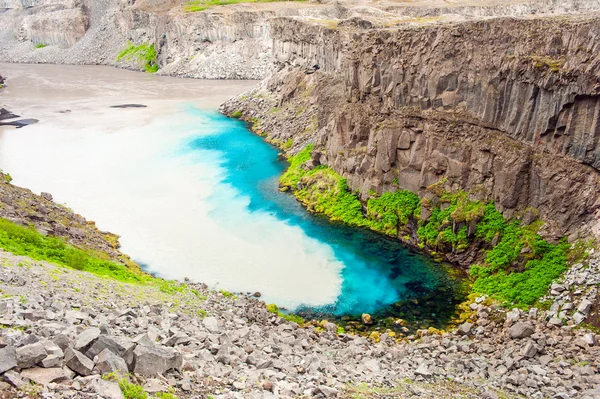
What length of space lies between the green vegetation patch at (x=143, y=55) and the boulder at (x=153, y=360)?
5096 inches

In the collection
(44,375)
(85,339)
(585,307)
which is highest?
(44,375)

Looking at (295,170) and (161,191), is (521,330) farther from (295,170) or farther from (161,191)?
(161,191)

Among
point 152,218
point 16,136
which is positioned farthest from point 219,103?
point 152,218

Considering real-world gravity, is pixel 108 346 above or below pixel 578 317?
above

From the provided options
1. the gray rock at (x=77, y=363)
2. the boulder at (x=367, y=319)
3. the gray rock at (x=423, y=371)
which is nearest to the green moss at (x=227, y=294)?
the boulder at (x=367, y=319)

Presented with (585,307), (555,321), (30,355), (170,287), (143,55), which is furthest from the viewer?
(143,55)

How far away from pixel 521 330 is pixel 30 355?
72.9 feet

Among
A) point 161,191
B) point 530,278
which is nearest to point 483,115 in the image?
point 530,278

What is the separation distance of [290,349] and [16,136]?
6403 centimetres

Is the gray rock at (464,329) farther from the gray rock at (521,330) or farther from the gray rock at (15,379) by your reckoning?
the gray rock at (15,379)

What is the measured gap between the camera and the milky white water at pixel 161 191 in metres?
36.4

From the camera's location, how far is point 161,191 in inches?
2031

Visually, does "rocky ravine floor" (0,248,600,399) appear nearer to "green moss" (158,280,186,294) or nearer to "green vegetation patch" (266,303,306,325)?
"green moss" (158,280,186,294)

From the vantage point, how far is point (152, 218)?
147 ft
